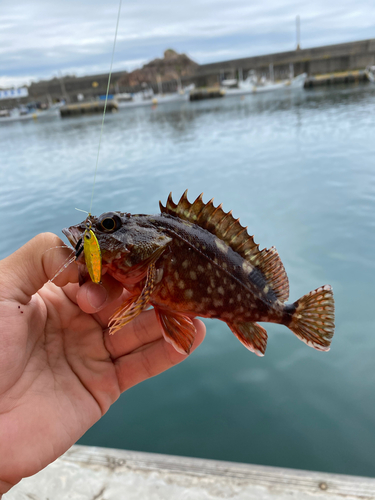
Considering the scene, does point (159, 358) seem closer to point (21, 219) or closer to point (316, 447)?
point (316, 447)

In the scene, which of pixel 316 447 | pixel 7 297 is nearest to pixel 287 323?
pixel 7 297

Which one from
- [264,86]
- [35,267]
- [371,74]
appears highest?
[264,86]

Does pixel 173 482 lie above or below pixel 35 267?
below

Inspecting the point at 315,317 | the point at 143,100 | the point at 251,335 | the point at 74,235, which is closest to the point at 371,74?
the point at 143,100

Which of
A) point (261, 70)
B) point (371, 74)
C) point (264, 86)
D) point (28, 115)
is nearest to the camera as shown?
point (371, 74)

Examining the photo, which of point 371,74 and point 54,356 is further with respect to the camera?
point 371,74

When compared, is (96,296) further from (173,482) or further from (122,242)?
(173,482)

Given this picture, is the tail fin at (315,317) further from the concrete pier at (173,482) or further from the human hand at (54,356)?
the concrete pier at (173,482)

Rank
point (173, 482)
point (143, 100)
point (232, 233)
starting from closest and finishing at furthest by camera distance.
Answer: point (232, 233) < point (173, 482) < point (143, 100)
